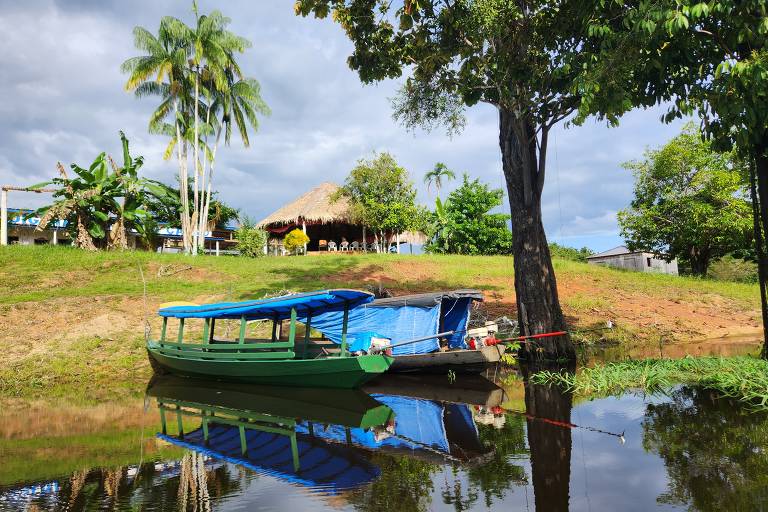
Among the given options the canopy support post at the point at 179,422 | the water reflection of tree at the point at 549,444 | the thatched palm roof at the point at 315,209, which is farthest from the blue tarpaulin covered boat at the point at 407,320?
the thatched palm roof at the point at 315,209

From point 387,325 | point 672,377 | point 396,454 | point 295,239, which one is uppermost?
point 295,239

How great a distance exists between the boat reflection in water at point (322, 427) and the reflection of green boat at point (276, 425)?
0.04 ft

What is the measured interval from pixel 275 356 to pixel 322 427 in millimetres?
3485

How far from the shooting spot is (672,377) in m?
10.5

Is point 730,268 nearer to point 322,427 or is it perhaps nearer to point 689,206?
point 689,206

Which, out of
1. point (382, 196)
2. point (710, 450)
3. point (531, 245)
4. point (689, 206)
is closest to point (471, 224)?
point (382, 196)

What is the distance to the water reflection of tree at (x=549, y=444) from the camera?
5.27 metres

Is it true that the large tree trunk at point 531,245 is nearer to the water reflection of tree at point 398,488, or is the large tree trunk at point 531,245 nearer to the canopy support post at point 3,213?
the water reflection of tree at point 398,488

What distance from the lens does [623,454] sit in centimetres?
655

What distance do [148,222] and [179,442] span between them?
28008 mm

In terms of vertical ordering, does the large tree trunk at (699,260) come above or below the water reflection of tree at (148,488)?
above

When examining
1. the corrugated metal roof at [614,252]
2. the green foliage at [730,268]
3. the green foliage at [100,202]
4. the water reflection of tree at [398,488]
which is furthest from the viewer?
the corrugated metal roof at [614,252]

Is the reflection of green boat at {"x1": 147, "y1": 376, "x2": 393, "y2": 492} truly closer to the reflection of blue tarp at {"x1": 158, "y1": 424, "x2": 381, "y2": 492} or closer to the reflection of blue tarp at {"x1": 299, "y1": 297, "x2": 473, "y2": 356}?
the reflection of blue tarp at {"x1": 158, "y1": 424, "x2": 381, "y2": 492}

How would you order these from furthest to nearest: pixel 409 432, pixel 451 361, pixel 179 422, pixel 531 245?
1. pixel 531 245
2. pixel 451 361
3. pixel 179 422
4. pixel 409 432
